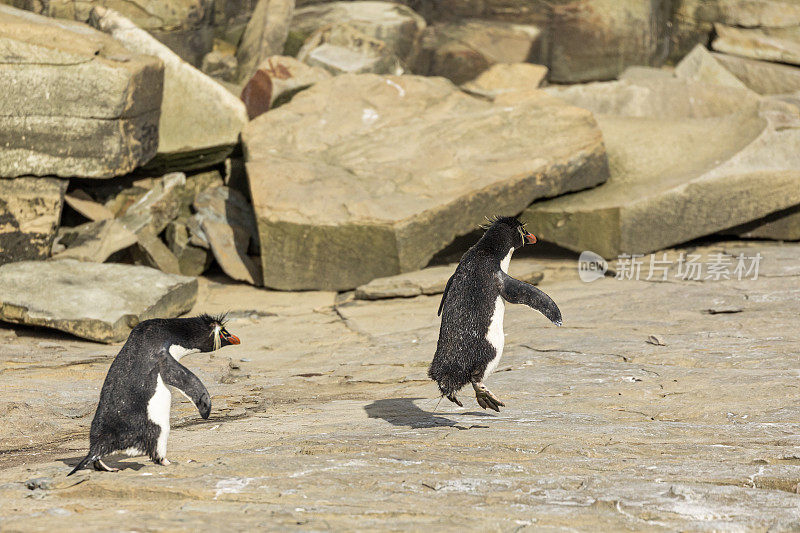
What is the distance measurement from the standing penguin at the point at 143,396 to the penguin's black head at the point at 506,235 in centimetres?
152

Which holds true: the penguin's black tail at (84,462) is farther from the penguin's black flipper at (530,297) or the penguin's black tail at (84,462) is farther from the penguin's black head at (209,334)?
the penguin's black flipper at (530,297)

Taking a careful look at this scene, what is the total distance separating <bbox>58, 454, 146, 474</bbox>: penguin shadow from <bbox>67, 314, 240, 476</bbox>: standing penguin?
0.06 metres

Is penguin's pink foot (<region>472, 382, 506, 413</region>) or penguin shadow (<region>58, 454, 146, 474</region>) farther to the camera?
penguin's pink foot (<region>472, 382, 506, 413</region>)

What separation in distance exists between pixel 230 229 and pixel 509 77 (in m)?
4.62

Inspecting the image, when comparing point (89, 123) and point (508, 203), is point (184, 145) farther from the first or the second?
point (508, 203)

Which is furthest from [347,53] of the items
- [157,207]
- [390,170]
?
[157,207]

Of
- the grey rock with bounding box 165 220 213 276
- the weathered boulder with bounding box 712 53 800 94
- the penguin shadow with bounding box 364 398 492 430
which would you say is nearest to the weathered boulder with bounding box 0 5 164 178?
the grey rock with bounding box 165 220 213 276

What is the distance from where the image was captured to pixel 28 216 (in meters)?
7.56

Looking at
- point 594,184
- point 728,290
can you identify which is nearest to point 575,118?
point 594,184

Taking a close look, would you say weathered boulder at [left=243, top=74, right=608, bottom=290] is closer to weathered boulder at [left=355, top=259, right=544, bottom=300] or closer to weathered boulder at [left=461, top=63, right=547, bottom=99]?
weathered boulder at [left=355, top=259, right=544, bottom=300]

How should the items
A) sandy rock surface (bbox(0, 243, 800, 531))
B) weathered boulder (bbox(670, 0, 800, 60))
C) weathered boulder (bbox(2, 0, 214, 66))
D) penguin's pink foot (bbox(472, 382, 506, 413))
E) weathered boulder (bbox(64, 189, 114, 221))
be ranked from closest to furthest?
sandy rock surface (bbox(0, 243, 800, 531)) < penguin's pink foot (bbox(472, 382, 506, 413)) < weathered boulder (bbox(64, 189, 114, 221)) < weathered boulder (bbox(2, 0, 214, 66)) < weathered boulder (bbox(670, 0, 800, 60))

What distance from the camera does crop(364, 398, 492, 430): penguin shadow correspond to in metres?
4.21

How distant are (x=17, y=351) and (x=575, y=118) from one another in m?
5.22

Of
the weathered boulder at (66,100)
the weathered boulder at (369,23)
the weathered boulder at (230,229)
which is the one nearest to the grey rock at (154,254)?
the weathered boulder at (230,229)
